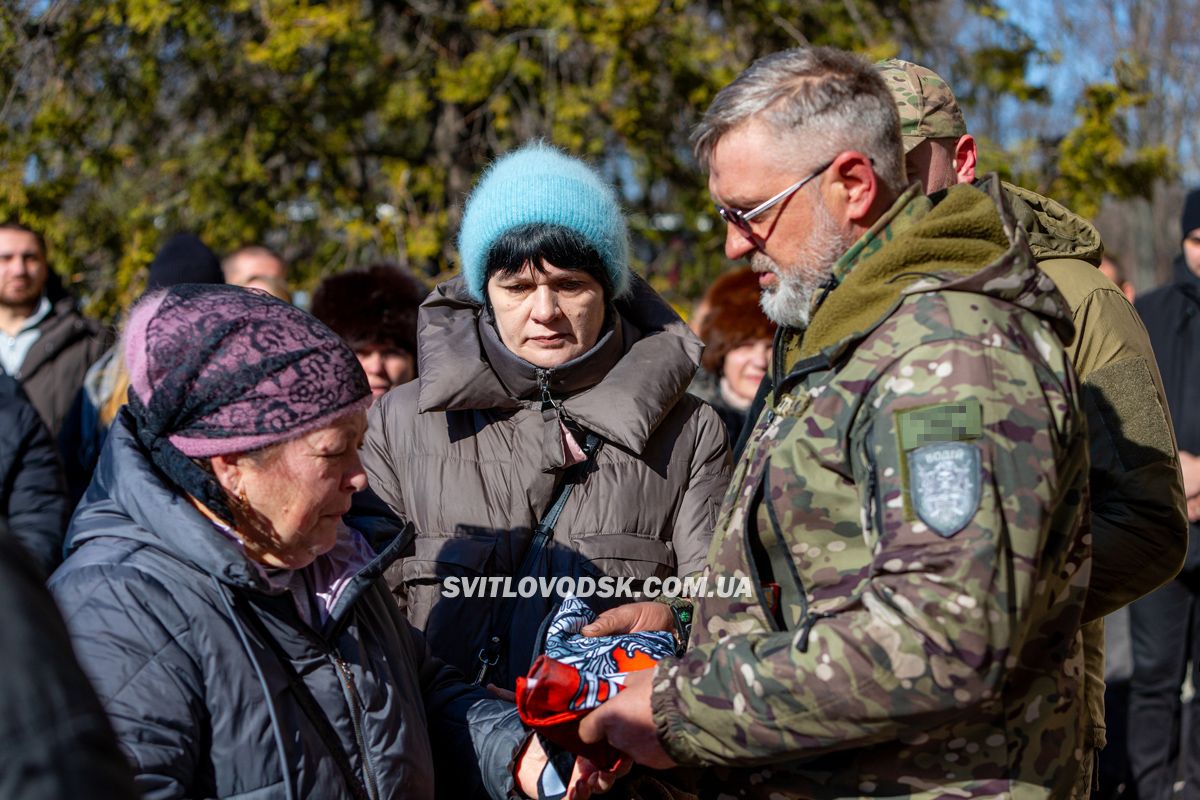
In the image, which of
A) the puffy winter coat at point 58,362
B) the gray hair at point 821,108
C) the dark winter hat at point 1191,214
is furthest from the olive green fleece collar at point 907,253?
the puffy winter coat at point 58,362

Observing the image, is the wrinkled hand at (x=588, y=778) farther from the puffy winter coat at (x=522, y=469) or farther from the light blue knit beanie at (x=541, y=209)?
the light blue knit beanie at (x=541, y=209)

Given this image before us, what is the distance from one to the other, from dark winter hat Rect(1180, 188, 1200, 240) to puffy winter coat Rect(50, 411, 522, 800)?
461 cm

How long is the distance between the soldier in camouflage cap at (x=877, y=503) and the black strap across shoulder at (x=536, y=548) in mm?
706

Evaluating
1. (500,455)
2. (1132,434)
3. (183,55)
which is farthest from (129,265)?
(1132,434)

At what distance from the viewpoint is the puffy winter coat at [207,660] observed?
166 centimetres

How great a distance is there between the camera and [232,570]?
5.78 feet

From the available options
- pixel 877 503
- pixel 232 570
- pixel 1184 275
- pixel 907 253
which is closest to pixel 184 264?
pixel 232 570

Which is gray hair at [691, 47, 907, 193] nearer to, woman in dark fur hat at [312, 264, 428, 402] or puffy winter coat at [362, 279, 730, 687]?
puffy winter coat at [362, 279, 730, 687]

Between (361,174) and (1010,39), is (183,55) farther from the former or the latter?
(1010,39)

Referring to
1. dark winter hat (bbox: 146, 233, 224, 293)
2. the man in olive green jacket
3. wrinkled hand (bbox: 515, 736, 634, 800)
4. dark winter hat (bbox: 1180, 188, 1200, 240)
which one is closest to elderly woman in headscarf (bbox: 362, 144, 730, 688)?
wrinkled hand (bbox: 515, 736, 634, 800)

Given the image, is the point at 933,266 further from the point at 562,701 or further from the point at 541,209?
the point at 541,209

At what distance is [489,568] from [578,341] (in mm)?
578

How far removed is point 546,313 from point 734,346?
2.24m

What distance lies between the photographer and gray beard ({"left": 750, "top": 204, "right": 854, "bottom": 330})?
1.95 m
